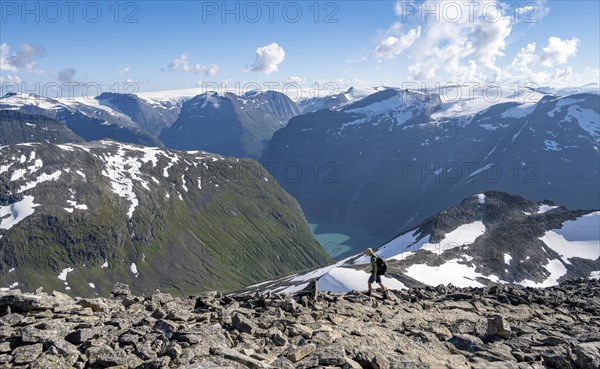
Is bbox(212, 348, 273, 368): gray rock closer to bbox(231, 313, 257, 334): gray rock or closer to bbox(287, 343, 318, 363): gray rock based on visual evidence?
bbox(287, 343, 318, 363): gray rock

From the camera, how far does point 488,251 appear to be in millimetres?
115312

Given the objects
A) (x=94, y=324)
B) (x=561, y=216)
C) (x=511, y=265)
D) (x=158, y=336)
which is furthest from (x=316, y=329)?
(x=561, y=216)

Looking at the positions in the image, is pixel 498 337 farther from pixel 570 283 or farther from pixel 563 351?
pixel 570 283

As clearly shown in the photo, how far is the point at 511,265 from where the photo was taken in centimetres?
10856

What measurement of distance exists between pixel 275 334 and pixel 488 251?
109 m

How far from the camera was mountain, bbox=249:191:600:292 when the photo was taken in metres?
93.7

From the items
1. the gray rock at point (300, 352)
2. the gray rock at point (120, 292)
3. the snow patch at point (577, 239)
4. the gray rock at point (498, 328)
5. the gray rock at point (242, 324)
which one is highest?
the gray rock at point (300, 352)

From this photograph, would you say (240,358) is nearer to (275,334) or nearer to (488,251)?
(275,334)

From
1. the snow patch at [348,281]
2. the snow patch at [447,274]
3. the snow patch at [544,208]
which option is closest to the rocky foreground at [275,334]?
the snow patch at [348,281]

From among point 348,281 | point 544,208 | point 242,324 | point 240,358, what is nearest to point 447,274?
point 348,281

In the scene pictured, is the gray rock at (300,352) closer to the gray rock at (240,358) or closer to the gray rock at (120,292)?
the gray rock at (240,358)

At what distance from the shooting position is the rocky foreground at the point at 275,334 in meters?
16.3

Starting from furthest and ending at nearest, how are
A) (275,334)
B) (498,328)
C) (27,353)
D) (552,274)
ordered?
(552,274) < (498,328) < (275,334) < (27,353)

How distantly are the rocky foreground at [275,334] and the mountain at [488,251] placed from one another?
5519 cm
